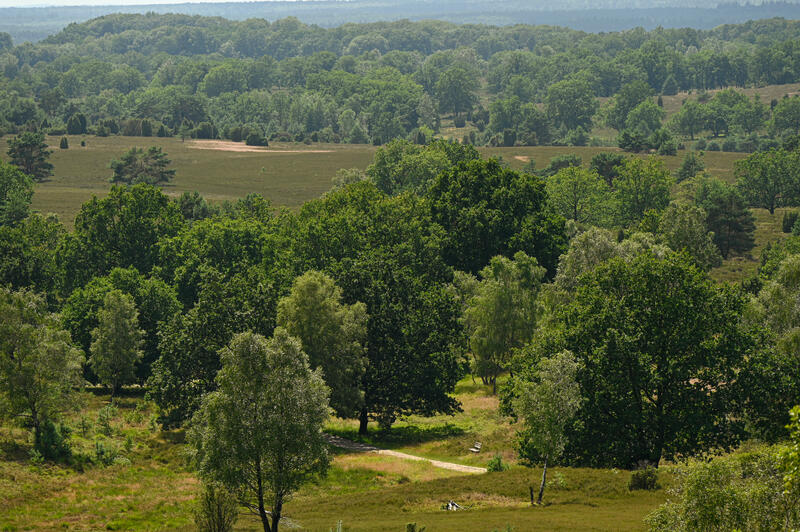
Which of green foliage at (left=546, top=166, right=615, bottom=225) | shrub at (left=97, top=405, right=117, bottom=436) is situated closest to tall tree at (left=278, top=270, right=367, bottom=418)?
shrub at (left=97, top=405, right=117, bottom=436)

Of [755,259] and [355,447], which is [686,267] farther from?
[755,259]

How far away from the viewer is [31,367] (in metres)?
59.7

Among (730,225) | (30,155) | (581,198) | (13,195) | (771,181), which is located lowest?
(730,225)

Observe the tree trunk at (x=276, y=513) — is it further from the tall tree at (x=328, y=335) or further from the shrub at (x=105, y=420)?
the shrub at (x=105, y=420)

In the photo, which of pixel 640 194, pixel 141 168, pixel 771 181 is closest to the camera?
pixel 640 194

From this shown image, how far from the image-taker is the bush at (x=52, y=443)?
57.7 meters

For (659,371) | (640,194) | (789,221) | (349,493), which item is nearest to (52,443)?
(349,493)

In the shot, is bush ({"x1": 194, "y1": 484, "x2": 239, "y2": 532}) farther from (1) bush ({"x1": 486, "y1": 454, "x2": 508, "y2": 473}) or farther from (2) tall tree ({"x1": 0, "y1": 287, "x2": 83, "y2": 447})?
(2) tall tree ({"x1": 0, "y1": 287, "x2": 83, "y2": 447})

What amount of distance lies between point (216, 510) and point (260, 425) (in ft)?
13.8

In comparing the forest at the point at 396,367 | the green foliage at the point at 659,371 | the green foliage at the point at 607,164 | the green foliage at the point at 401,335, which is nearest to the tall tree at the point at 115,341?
the forest at the point at 396,367

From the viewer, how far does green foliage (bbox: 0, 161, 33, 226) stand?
132125 mm

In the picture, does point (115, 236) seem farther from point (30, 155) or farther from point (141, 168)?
point (30, 155)

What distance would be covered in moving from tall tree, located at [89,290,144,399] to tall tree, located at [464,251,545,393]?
104 ft

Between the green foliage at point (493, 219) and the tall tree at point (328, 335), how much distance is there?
3180cm
